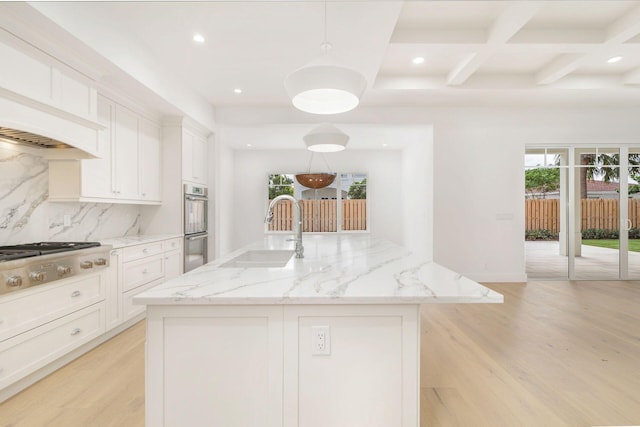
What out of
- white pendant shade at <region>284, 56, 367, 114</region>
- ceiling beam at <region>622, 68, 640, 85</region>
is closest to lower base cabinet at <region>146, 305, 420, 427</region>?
white pendant shade at <region>284, 56, 367, 114</region>

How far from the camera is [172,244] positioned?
147 inches

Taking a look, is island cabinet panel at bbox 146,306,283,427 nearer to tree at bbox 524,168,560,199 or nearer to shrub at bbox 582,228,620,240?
tree at bbox 524,168,560,199

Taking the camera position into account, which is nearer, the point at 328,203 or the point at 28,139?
the point at 28,139

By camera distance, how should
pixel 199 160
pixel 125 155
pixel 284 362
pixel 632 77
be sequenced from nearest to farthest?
pixel 284 362
pixel 125 155
pixel 632 77
pixel 199 160

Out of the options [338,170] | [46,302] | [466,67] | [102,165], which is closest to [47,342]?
[46,302]

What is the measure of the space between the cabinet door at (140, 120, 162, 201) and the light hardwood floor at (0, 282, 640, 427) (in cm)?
157

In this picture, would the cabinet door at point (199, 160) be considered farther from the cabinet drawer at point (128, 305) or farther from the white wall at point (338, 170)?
the white wall at point (338, 170)

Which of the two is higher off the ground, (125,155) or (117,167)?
(125,155)

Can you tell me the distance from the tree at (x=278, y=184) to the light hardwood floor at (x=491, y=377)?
4.37 meters

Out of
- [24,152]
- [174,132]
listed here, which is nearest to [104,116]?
[24,152]

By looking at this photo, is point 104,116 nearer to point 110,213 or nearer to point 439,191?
point 110,213

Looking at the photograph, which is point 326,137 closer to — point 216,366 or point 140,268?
point 216,366

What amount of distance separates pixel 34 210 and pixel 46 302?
0.99 metres

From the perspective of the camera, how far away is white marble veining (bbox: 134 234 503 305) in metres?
1.14
